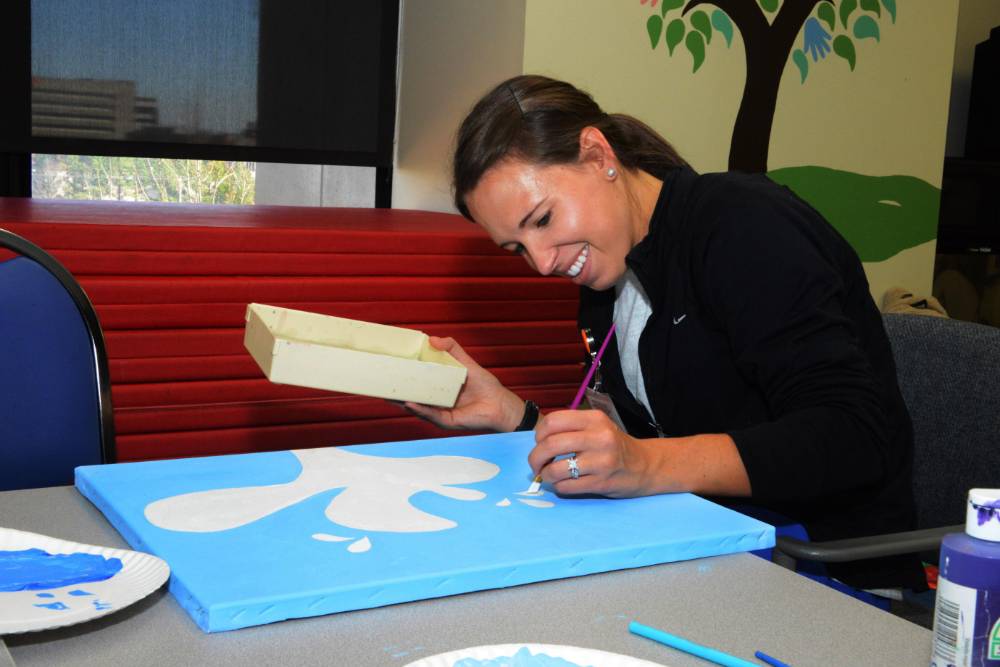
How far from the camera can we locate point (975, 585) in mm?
647

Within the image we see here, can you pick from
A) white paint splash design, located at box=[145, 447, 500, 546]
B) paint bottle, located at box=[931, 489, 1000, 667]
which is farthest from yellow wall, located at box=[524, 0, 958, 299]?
paint bottle, located at box=[931, 489, 1000, 667]

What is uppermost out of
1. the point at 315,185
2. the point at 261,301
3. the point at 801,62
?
the point at 801,62

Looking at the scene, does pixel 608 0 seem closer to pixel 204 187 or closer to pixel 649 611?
pixel 204 187

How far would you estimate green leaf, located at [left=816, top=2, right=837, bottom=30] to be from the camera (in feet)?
9.99

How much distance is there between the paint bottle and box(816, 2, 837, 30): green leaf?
8.70 feet

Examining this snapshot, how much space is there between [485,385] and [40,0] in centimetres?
180

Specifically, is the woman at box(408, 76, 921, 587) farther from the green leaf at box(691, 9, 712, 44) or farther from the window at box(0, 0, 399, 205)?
the window at box(0, 0, 399, 205)

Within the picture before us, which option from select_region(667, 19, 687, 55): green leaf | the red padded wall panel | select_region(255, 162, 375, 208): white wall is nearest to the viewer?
the red padded wall panel

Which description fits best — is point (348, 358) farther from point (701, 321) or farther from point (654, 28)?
point (654, 28)

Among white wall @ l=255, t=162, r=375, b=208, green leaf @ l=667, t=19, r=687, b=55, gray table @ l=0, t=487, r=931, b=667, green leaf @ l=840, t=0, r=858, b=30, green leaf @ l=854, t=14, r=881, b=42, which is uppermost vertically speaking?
green leaf @ l=840, t=0, r=858, b=30

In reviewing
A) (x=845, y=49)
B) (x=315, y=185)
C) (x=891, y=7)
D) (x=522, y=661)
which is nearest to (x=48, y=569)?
(x=522, y=661)

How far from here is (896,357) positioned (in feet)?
4.93

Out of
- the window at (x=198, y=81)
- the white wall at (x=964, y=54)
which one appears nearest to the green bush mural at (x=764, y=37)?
the window at (x=198, y=81)

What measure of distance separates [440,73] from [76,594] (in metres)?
2.34
